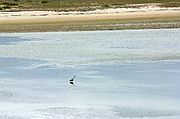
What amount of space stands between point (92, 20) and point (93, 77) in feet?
72.9

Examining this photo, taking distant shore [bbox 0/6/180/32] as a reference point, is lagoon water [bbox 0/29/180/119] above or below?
below

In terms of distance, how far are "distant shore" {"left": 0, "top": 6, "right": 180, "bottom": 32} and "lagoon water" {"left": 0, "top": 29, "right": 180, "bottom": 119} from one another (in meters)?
4.66

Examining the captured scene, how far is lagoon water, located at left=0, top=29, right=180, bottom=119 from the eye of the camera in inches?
630

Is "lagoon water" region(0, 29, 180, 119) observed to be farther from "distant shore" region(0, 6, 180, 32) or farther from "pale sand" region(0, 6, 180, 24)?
"pale sand" region(0, 6, 180, 24)

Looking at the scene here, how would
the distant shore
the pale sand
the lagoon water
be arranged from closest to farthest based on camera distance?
the lagoon water
the distant shore
the pale sand

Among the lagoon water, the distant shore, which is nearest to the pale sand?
the distant shore

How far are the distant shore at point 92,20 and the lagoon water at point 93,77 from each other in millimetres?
4661

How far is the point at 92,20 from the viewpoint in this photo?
1677 inches

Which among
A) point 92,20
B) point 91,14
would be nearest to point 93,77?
point 92,20

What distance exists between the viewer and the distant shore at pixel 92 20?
125 feet

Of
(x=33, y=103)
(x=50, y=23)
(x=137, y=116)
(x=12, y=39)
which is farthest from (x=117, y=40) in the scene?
(x=137, y=116)

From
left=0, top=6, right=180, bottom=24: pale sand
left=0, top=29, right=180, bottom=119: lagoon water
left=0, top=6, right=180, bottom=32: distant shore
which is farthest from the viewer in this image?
left=0, top=6, right=180, bottom=24: pale sand

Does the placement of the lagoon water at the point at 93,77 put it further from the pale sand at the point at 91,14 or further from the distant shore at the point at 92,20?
the pale sand at the point at 91,14

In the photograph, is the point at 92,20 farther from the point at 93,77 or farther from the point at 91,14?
the point at 93,77
